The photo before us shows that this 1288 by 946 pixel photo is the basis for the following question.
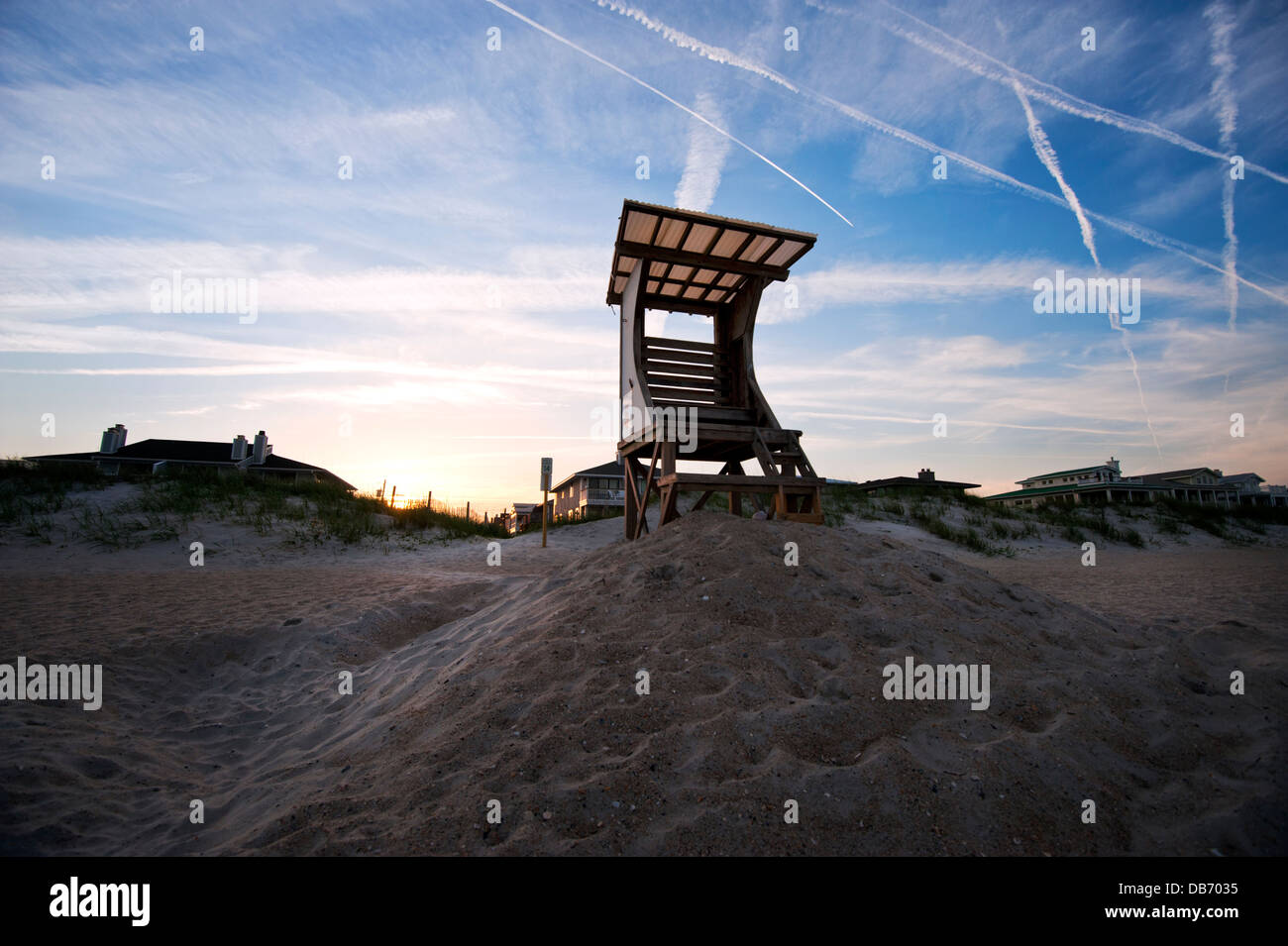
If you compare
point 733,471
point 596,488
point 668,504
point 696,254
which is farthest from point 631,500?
point 596,488

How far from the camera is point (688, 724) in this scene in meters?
3.03

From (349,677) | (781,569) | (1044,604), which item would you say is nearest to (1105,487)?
(1044,604)

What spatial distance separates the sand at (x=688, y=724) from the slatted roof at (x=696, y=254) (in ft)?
11.4

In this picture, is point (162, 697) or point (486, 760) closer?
point (486, 760)

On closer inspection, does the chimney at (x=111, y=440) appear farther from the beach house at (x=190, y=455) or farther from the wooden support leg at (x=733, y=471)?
the wooden support leg at (x=733, y=471)

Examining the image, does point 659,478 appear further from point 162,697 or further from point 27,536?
point 27,536

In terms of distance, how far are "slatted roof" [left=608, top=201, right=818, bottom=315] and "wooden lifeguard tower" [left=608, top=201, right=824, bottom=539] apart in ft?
0.04

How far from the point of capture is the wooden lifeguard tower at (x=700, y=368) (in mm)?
6488

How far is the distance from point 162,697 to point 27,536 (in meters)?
11.6

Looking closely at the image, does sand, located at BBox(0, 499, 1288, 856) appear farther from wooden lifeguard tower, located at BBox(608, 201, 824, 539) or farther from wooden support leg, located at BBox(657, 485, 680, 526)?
wooden lifeguard tower, located at BBox(608, 201, 824, 539)

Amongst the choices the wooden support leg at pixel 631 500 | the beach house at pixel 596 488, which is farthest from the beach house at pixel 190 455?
the wooden support leg at pixel 631 500

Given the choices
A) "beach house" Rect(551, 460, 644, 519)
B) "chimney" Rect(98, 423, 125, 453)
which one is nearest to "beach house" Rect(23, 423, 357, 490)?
"chimney" Rect(98, 423, 125, 453)

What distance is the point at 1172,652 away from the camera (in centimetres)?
443

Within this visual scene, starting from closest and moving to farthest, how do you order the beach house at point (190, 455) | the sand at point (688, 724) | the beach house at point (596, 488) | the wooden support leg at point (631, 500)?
1. the sand at point (688, 724)
2. the wooden support leg at point (631, 500)
3. the beach house at point (190, 455)
4. the beach house at point (596, 488)
